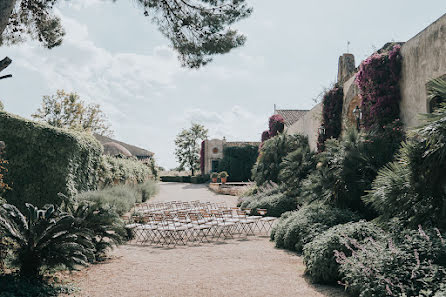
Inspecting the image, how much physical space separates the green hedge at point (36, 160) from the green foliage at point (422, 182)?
940 cm

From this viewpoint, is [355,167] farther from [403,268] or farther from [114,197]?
[114,197]

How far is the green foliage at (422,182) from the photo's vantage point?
16.9ft

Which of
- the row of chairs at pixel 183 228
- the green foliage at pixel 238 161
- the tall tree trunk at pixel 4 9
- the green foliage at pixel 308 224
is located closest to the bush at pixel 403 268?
the green foliage at pixel 308 224

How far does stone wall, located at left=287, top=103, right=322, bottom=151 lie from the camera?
1498 cm

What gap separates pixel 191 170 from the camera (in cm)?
4975

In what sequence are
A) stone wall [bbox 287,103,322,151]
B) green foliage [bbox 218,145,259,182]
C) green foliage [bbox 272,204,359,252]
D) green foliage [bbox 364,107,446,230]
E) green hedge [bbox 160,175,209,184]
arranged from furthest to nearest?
green hedge [bbox 160,175,209,184], green foliage [bbox 218,145,259,182], stone wall [bbox 287,103,322,151], green foliage [bbox 272,204,359,252], green foliage [bbox 364,107,446,230]

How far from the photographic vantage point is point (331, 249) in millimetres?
5707

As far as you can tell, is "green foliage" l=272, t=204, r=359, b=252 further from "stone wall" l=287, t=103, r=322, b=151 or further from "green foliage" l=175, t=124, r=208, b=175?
"green foliage" l=175, t=124, r=208, b=175

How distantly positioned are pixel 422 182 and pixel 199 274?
388 centimetres

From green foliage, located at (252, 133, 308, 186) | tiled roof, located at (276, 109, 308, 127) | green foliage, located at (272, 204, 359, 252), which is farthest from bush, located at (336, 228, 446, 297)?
tiled roof, located at (276, 109, 308, 127)

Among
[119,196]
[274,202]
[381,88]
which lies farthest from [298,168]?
[119,196]

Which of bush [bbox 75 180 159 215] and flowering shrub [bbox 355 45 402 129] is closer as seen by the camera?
flowering shrub [bbox 355 45 402 129]

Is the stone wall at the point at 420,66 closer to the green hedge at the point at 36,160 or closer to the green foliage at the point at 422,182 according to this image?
the green foliage at the point at 422,182

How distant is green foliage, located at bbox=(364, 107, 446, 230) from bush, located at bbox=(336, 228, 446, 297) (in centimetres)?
58
